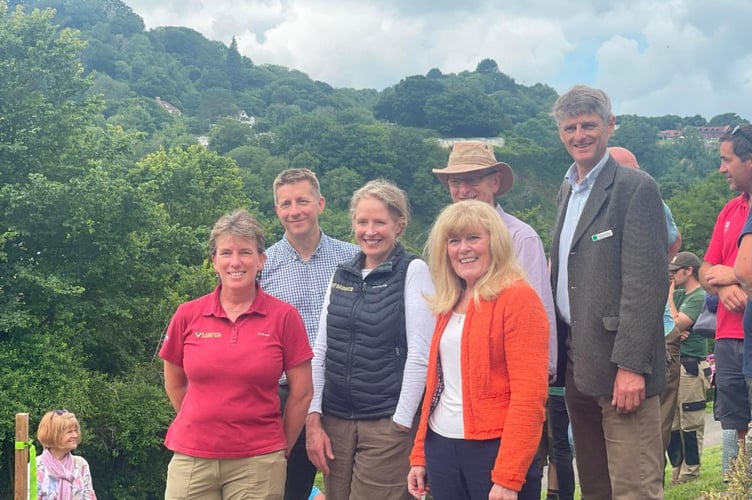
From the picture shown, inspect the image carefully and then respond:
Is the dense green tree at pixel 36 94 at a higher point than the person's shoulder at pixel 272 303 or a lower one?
higher

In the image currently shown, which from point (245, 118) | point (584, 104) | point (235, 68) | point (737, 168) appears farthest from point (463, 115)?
point (584, 104)

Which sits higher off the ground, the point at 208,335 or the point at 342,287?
the point at 342,287

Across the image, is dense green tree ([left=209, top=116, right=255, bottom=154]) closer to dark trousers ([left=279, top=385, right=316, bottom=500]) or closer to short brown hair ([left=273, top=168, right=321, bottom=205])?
short brown hair ([left=273, top=168, right=321, bottom=205])

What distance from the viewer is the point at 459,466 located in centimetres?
286

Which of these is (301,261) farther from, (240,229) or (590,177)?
(590,177)

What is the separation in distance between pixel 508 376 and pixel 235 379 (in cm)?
121

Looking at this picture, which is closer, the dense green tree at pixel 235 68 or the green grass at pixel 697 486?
the green grass at pixel 697 486

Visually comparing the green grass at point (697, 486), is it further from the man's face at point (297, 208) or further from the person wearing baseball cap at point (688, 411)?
the man's face at point (297, 208)

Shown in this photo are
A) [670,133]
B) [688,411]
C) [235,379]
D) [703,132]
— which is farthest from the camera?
[703,132]

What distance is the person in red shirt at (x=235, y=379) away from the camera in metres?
3.34

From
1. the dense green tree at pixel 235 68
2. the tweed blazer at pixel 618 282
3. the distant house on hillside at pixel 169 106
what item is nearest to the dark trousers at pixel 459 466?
the tweed blazer at pixel 618 282

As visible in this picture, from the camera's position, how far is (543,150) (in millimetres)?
93375

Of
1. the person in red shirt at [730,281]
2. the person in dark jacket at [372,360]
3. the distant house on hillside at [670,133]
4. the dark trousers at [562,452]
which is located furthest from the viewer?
the distant house on hillside at [670,133]

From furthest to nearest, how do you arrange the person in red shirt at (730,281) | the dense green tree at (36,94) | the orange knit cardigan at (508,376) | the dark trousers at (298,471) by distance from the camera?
the dense green tree at (36,94), the dark trousers at (298,471), the person in red shirt at (730,281), the orange knit cardigan at (508,376)
